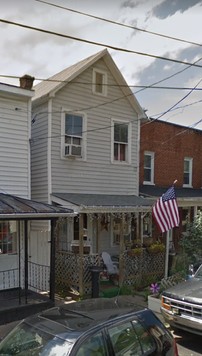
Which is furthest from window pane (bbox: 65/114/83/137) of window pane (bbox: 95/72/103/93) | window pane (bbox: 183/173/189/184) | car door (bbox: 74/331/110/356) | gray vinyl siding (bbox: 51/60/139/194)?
car door (bbox: 74/331/110/356)

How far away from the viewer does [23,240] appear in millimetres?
11266

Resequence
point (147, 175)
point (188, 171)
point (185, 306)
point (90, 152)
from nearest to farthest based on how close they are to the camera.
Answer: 1. point (185, 306)
2. point (90, 152)
3. point (147, 175)
4. point (188, 171)

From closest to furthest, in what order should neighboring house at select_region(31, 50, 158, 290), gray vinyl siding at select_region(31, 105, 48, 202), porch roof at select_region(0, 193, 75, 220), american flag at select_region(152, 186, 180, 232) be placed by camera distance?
1. porch roof at select_region(0, 193, 75, 220)
2. american flag at select_region(152, 186, 180, 232)
3. neighboring house at select_region(31, 50, 158, 290)
4. gray vinyl siding at select_region(31, 105, 48, 202)

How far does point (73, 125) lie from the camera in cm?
1320

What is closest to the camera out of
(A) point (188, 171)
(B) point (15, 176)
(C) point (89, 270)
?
(B) point (15, 176)

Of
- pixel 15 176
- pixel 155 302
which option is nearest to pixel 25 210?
pixel 15 176

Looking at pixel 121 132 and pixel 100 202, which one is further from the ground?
pixel 121 132

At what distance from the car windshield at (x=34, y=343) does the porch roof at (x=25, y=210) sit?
4270mm

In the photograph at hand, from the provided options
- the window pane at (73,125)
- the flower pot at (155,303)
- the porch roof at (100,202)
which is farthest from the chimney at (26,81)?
the flower pot at (155,303)

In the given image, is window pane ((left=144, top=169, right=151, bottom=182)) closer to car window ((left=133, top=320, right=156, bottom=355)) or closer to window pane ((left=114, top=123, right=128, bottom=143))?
window pane ((left=114, top=123, right=128, bottom=143))

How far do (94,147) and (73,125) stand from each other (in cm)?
122

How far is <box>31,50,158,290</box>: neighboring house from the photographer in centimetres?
1238

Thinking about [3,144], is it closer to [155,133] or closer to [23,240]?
[23,240]

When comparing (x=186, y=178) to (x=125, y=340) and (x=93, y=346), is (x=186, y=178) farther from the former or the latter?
(x=93, y=346)
